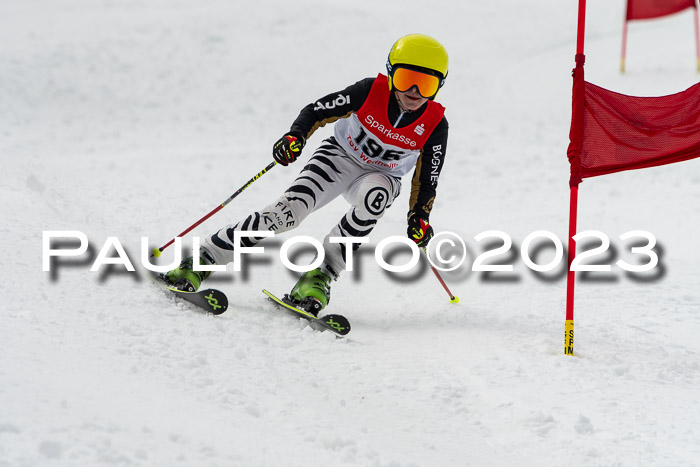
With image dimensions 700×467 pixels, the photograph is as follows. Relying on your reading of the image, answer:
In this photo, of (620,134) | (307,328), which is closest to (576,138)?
(620,134)

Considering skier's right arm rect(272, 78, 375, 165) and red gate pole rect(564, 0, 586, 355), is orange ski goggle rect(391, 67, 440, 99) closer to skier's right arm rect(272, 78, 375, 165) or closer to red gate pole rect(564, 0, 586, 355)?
skier's right arm rect(272, 78, 375, 165)

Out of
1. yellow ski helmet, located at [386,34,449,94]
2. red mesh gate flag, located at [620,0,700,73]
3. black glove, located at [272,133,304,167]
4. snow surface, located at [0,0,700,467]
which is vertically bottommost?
snow surface, located at [0,0,700,467]

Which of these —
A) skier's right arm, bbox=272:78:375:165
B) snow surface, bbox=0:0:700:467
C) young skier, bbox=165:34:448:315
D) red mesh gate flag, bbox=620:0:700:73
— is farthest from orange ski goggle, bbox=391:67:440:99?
red mesh gate flag, bbox=620:0:700:73

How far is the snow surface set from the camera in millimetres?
2586

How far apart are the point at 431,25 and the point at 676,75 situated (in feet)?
22.4

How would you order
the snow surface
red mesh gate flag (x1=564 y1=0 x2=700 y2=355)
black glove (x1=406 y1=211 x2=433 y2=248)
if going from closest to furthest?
the snow surface < red mesh gate flag (x1=564 y1=0 x2=700 y2=355) < black glove (x1=406 y1=211 x2=433 y2=248)

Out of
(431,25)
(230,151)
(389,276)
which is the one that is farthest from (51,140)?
(431,25)

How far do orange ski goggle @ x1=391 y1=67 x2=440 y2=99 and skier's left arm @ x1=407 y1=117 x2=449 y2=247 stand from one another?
332mm

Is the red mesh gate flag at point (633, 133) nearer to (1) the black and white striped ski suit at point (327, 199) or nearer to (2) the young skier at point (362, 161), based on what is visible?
(2) the young skier at point (362, 161)

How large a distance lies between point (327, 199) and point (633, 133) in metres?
1.98

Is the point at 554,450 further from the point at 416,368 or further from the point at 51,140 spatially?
the point at 51,140

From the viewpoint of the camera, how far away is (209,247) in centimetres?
441

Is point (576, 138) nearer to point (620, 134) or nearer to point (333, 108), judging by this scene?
point (620, 134)

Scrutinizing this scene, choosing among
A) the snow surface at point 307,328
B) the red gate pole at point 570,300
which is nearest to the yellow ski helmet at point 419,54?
the red gate pole at point 570,300
